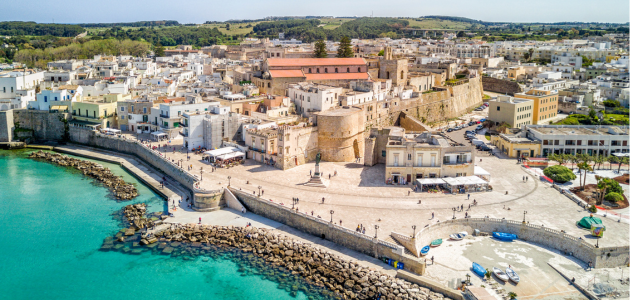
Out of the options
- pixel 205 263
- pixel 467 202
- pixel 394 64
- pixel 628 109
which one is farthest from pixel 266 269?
pixel 628 109

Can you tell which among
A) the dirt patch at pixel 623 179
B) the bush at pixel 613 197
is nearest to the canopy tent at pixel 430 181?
the bush at pixel 613 197

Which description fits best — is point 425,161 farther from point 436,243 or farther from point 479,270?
point 479,270

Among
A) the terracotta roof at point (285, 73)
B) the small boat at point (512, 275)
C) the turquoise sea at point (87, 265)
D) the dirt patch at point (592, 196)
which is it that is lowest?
the turquoise sea at point (87, 265)

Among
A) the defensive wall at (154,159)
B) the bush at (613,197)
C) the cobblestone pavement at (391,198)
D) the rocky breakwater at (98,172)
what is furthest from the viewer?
the rocky breakwater at (98,172)

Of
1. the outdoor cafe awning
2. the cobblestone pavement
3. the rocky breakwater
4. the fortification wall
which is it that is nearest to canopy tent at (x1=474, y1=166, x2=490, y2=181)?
the cobblestone pavement

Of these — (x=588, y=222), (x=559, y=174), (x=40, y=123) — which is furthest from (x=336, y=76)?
(x=588, y=222)

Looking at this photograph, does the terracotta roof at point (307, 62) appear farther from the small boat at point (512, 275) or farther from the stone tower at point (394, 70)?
the small boat at point (512, 275)
